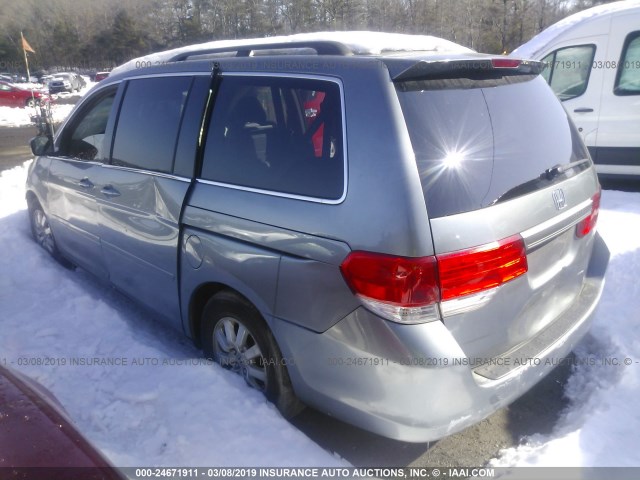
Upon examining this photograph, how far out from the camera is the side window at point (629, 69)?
22.2ft

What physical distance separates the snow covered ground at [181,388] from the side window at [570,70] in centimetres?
395

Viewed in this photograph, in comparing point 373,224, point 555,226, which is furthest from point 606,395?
point 373,224

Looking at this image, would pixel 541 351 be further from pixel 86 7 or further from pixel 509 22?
pixel 86 7

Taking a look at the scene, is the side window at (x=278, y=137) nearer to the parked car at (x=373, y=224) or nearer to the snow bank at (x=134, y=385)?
the parked car at (x=373, y=224)

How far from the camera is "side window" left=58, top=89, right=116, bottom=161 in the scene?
371cm

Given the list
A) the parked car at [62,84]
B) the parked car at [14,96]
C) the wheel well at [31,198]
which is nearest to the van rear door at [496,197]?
the wheel well at [31,198]

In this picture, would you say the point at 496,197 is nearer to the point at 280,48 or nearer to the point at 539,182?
the point at 539,182

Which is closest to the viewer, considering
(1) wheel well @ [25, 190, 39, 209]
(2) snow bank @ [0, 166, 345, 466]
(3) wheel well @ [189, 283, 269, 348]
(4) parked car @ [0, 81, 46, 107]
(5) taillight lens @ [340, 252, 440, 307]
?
(5) taillight lens @ [340, 252, 440, 307]

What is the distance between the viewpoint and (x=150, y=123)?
3207 millimetres

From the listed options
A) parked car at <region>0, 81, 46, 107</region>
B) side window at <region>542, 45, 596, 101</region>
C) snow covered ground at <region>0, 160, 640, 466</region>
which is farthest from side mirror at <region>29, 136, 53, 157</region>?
parked car at <region>0, 81, 46, 107</region>

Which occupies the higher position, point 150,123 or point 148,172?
point 150,123

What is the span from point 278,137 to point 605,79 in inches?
246

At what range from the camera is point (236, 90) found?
2.72 meters

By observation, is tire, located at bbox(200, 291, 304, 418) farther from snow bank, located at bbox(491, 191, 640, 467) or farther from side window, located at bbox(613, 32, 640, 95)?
side window, located at bbox(613, 32, 640, 95)
